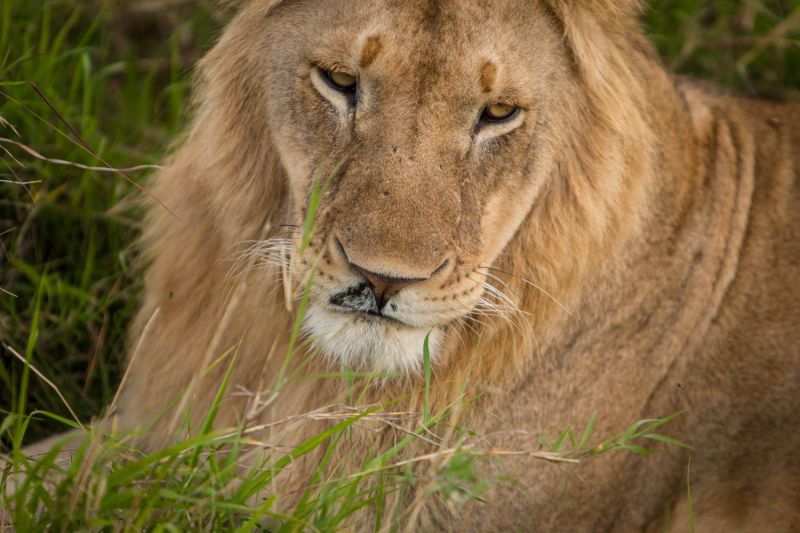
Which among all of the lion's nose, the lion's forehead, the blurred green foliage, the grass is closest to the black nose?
the lion's nose

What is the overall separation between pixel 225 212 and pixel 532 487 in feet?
4.61

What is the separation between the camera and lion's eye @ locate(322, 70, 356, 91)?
2.21m

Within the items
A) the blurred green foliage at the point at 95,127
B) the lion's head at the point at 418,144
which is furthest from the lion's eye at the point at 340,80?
the blurred green foliage at the point at 95,127

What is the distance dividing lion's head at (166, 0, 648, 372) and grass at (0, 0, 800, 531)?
41 cm

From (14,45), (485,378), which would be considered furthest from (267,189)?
(14,45)

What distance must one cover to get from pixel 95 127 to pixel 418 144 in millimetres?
2759

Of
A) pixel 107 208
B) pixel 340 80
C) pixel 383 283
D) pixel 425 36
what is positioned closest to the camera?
pixel 383 283

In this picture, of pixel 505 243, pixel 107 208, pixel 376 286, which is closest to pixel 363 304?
pixel 376 286

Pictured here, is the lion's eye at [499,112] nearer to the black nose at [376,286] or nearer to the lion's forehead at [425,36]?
the lion's forehead at [425,36]

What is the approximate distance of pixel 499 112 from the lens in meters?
2.26

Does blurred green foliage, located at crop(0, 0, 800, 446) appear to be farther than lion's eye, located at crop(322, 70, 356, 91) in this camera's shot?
Yes

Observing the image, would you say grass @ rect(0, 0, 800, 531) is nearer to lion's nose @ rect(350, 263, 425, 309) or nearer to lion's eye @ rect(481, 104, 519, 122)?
lion's nose @ rect(350, 263, 425, 309)

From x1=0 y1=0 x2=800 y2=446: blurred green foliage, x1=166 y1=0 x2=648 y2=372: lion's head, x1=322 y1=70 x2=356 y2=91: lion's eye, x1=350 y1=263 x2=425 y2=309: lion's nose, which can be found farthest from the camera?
x1=0 y1=0 x2=800 y2=446: blurred green foliage

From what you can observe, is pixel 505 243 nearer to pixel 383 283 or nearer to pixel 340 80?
pixel 383 283
